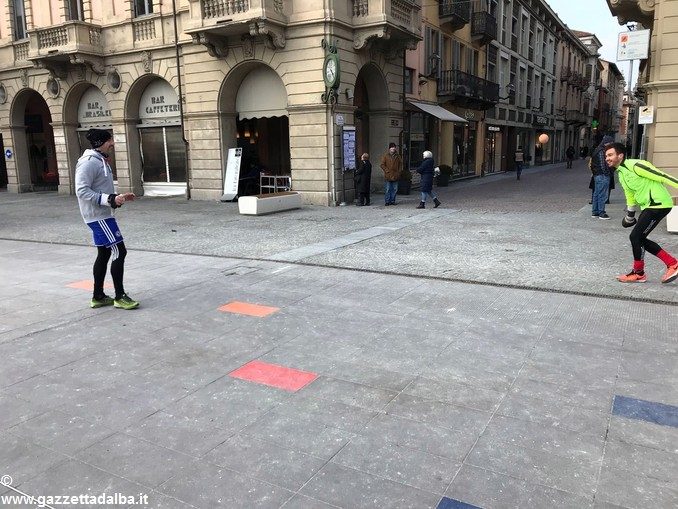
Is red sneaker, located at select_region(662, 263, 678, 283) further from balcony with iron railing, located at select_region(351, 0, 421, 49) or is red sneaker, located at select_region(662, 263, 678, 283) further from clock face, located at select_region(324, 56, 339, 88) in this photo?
balcony with iron railing, located at select_region(351, 0, 421, 49)

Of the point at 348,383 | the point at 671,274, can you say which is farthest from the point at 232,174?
the point at 348,383

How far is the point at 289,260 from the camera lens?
8508mm

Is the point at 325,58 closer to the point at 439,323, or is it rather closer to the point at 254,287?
the point at 254,287

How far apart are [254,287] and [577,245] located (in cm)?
580

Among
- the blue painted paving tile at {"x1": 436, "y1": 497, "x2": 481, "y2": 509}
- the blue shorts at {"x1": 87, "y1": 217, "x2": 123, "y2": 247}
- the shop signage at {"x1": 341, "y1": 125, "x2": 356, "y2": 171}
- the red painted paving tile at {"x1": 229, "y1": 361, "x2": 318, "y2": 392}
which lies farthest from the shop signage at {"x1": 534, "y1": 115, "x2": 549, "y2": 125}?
the blue painted paving tile at {"x1": 436, "y1": 497, "x2": 481, "y2": 509}

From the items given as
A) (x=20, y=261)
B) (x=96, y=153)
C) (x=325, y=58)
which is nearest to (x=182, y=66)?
(x=325, y=58)

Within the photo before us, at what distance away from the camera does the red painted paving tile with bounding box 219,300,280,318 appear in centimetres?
583

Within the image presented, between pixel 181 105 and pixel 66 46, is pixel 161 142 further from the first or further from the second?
pixel 66 46

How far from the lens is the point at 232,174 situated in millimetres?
18250

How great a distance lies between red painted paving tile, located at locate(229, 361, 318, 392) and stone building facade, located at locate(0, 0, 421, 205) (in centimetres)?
1251

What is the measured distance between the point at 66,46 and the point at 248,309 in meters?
18.5

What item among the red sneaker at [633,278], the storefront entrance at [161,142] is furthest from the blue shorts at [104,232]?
the storefront entrance at [161,142]

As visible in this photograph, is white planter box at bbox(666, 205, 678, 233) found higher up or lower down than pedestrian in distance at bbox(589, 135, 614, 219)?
lower down

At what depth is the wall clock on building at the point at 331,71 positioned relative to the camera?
15.3 m
